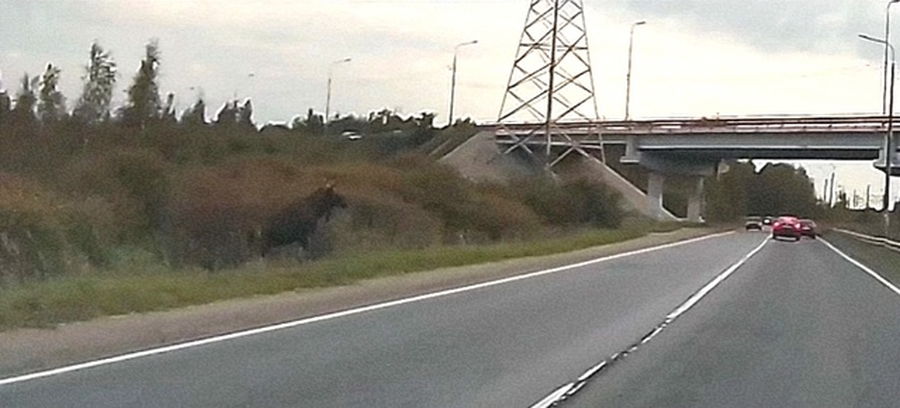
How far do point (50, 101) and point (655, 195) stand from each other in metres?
46.1

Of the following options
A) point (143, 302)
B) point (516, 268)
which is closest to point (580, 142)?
point (516, 268)

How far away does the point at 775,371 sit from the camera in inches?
633

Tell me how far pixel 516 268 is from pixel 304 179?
17004mm

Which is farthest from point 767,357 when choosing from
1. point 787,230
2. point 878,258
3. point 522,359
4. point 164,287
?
point 787,230

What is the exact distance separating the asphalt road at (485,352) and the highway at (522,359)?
0.02 meters

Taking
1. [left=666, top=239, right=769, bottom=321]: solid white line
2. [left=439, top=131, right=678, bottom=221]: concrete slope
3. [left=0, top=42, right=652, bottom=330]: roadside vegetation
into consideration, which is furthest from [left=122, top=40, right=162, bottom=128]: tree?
[left=666, top=239, right=769, bottom=321]: solid white line

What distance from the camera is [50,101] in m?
73.1

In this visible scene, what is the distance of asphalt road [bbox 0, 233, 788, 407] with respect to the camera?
Result: 41.4 ft

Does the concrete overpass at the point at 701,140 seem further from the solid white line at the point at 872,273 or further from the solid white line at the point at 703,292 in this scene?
Answer: the solid white line at the point at 703,292

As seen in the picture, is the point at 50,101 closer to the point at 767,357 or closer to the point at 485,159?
the point at 485,159

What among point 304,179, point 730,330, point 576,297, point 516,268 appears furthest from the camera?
point 304,179

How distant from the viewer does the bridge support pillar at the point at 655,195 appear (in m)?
103

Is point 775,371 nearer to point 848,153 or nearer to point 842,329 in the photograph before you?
point 842,329

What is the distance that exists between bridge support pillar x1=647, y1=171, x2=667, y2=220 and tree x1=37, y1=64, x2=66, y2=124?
43.0 metres
